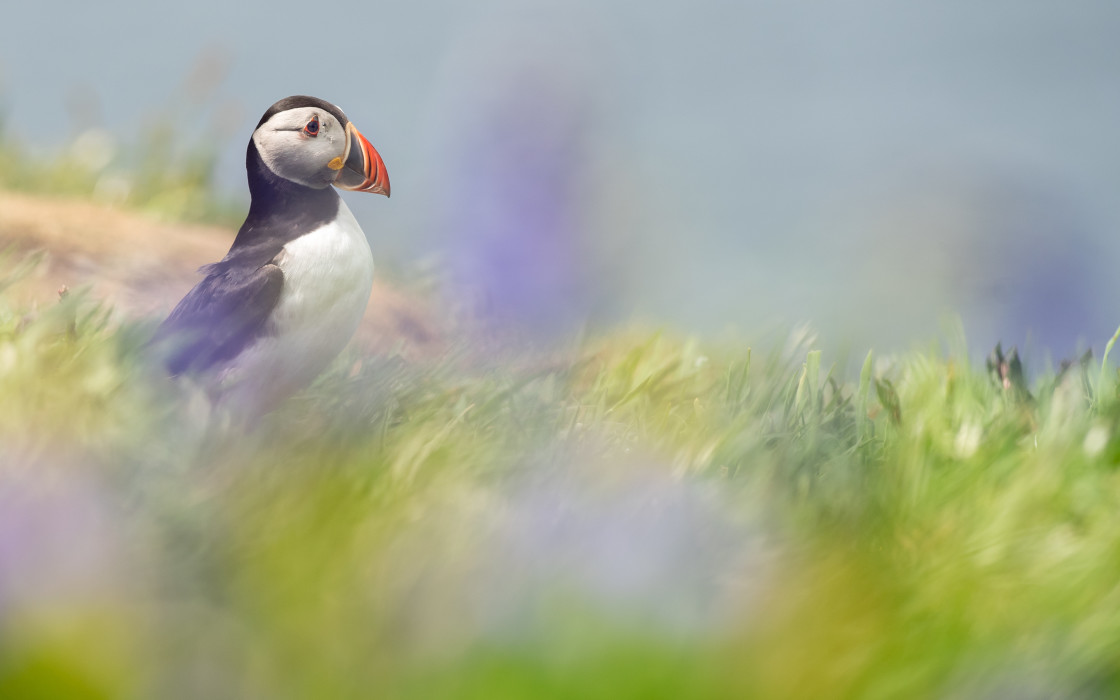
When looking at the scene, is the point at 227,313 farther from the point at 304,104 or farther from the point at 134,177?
the point at 134,177

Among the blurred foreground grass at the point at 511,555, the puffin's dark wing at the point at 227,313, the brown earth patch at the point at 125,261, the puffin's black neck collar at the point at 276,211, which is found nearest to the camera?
the blurred foreground grass at the point at 511,555

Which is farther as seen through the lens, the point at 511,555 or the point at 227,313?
the point at 227,313

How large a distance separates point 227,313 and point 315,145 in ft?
1.12

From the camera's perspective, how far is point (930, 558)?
119cm

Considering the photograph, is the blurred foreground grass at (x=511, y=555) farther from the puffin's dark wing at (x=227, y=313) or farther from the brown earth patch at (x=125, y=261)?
the brown earth patch at (x=125, y=261)

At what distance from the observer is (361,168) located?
176cm

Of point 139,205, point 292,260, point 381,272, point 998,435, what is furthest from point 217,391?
point 139,205

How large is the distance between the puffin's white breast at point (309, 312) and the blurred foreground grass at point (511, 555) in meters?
0.18

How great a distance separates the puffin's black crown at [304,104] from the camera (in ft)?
5.71

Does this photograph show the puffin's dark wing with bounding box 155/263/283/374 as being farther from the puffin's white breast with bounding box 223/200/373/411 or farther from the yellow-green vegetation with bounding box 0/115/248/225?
the yellow-green vegetation with bounding box 0/115/248/225

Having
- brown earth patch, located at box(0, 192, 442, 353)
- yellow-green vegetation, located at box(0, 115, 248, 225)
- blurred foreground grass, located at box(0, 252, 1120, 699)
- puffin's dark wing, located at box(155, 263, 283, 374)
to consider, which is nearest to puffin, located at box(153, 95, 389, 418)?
puffin's dark wing, located at box(155, 263, 283, 374)

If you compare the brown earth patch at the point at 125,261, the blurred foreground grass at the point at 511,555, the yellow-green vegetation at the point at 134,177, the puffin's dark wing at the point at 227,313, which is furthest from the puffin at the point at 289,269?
the yellow-green vegetation at the point at 134,177

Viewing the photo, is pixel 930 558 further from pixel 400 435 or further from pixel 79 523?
pixel 79 523

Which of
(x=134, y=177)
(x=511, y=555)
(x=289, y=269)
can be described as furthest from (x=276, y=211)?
(x=134, y=177)
